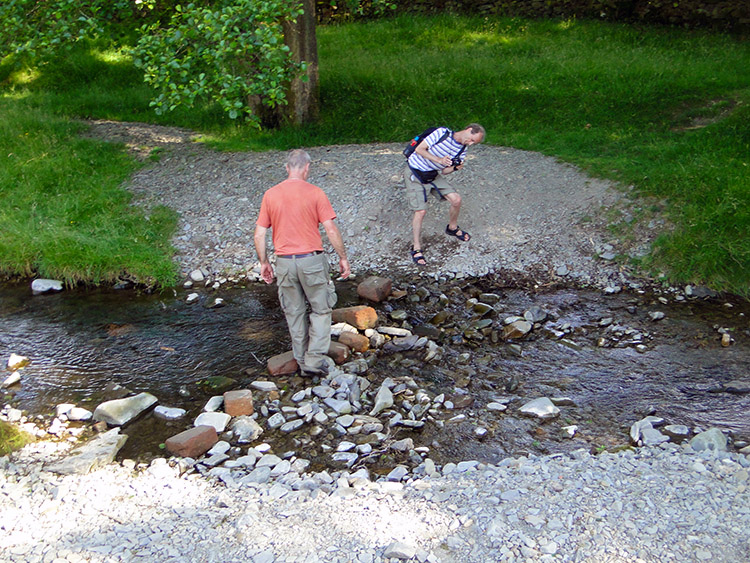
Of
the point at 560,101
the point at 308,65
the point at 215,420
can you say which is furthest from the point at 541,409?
the point at 560,101

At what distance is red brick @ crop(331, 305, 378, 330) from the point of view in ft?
25.2

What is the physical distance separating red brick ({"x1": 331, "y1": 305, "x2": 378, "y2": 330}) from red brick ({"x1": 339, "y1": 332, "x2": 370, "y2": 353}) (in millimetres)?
304

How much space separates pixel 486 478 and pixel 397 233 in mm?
5524

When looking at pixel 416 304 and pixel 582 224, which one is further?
pixel 582 224

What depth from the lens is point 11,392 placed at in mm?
6645

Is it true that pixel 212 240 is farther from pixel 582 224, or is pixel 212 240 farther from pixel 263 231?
pixel 582 224

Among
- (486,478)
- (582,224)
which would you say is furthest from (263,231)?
(582,224)

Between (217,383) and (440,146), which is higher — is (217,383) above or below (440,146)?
below

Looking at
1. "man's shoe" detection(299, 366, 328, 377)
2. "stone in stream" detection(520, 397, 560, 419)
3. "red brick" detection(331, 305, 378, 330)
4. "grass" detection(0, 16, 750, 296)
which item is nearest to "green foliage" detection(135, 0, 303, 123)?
"red brick" detection(331, 305, 378, 330)

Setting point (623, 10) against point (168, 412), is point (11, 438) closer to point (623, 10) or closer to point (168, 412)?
point (168, 412)

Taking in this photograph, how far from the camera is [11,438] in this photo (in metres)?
5.77

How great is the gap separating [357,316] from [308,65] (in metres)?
6.27

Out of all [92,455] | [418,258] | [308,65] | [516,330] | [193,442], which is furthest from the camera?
[308,65]

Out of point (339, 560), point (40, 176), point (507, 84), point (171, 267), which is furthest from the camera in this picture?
point (507, 84)
